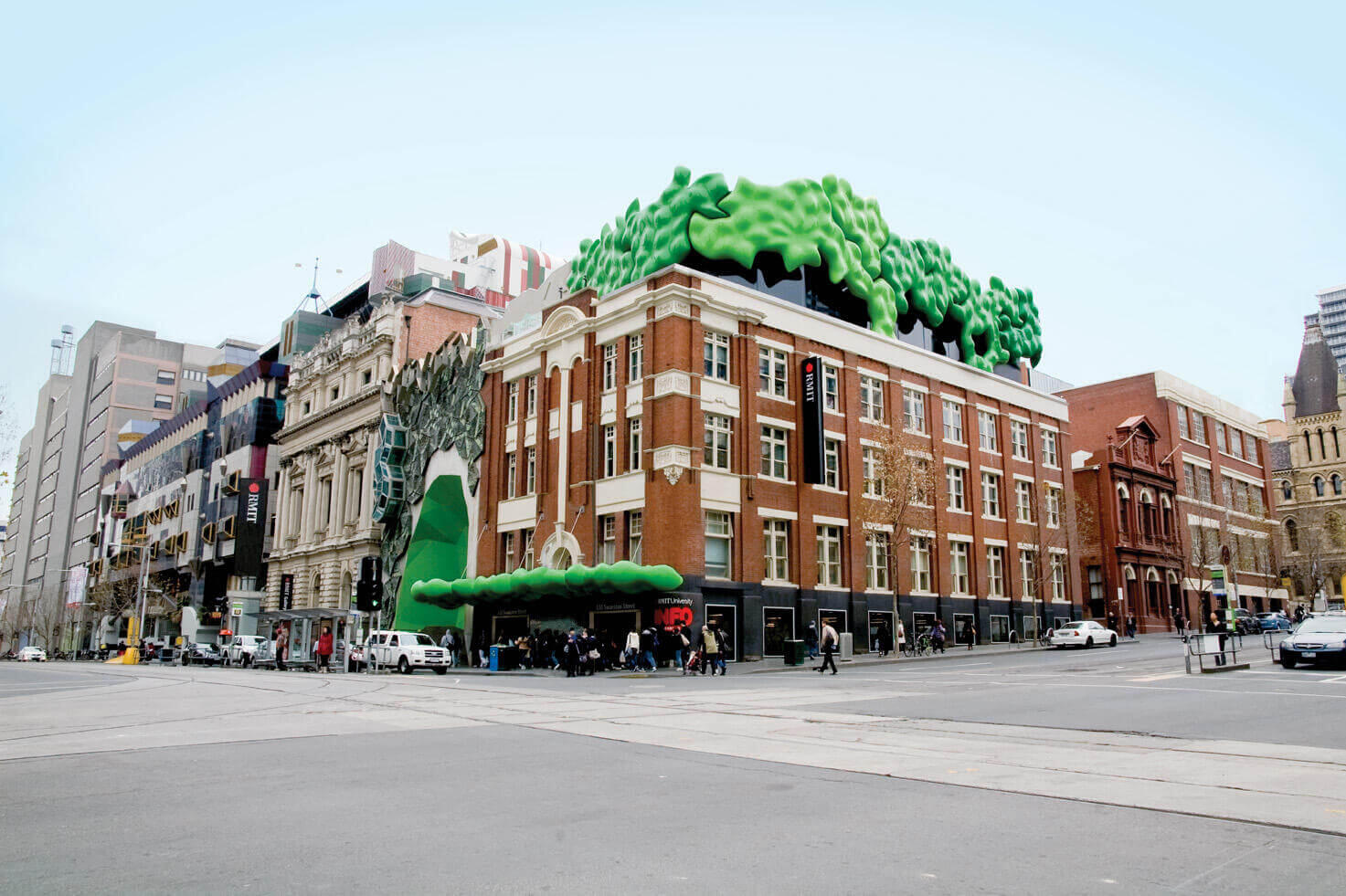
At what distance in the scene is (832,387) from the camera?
1944 inches

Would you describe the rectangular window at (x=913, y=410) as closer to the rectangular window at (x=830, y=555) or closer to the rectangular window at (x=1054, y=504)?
the rectangular window at (x=830, y=555)

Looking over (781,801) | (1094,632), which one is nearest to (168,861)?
(781,801)

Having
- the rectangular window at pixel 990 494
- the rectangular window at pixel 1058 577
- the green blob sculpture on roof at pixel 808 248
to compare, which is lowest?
the rectangular window at pixel 1058 577

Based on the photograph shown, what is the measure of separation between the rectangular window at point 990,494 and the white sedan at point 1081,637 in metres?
9.79

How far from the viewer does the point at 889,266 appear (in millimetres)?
54031

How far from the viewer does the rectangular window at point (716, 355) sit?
44156 millimetres

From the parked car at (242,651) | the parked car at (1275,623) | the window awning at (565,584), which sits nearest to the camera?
the window awning at (565,584)

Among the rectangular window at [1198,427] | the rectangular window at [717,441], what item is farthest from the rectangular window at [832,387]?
the rectangular window at [1198,427]

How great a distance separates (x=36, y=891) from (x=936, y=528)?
5054cm

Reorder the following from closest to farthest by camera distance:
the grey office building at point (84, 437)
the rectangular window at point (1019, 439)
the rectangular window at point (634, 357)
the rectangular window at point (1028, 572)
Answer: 1. the rectangular window at point (634, 357)
2. the rectangular window at point (1028, 572)
3. the rectangular window at point (1019, 439)
4. the grey office building at point (84, 437)

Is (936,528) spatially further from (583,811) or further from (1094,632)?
(583,811)

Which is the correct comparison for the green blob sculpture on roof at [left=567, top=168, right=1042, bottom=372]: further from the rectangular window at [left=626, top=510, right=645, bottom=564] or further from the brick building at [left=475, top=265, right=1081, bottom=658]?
the rectangular window at [left=626, top=510, right=645, bottom=564]

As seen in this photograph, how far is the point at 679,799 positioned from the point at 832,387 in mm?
41898

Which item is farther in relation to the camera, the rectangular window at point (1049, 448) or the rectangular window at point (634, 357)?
the rectangular window at point (1049, 448)
